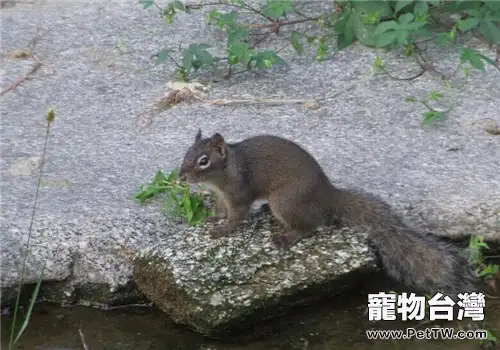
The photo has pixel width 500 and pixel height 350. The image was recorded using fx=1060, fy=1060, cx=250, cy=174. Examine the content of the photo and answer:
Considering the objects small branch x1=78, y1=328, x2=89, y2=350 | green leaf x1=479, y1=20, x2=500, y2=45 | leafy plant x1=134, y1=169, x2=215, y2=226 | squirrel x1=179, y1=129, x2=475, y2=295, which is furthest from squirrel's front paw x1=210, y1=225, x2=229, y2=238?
green leaf x1=479, y1=20, x2=500, y2=45

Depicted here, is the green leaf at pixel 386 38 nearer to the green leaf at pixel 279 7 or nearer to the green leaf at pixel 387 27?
the green leaf at pixel 387 27

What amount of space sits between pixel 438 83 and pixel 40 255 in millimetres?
2448

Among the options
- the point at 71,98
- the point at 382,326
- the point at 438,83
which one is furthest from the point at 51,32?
the point at 382,326

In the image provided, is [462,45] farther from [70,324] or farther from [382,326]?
[70,324]

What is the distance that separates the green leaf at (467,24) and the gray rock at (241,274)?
1632 millimetres

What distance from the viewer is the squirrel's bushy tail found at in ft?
14.0

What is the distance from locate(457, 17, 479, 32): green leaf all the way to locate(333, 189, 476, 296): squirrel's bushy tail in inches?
58.2

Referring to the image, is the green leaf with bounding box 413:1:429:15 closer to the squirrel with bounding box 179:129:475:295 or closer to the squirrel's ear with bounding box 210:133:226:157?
the squirrel with bounding box 179:129:475:295

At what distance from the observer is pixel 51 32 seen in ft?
21.3

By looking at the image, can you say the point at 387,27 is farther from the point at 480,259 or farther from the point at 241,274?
the point at 241,274

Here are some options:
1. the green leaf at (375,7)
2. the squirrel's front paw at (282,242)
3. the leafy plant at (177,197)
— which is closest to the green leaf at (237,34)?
the green leaf at (375,7)

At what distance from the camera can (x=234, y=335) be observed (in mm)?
4133

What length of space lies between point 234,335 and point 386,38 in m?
1.95

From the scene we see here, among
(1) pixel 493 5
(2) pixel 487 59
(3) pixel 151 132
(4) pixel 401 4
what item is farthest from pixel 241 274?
(1) pixel 493 5
